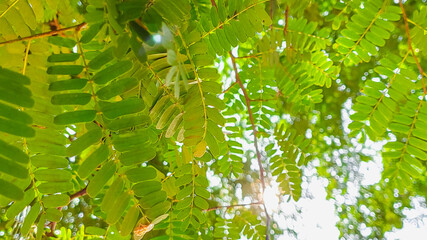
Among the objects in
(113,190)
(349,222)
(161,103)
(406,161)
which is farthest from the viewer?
(349,222)

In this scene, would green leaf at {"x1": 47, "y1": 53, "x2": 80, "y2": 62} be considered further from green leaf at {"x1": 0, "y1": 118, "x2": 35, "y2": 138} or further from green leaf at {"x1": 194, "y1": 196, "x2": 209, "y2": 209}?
green leaf at {"x1": 194, "y1": 196, "x2": 209, "y2": 209}

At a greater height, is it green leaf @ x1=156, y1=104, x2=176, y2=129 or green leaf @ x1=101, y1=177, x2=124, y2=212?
green leaf @ x1=156, y1=104, x2=176, y2=129

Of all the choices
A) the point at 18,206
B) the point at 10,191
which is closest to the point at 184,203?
the point at 18,206

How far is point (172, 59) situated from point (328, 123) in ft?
6.47

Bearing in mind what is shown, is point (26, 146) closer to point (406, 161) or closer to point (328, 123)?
point (406, 161)

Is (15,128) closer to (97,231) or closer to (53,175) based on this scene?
(53,175)

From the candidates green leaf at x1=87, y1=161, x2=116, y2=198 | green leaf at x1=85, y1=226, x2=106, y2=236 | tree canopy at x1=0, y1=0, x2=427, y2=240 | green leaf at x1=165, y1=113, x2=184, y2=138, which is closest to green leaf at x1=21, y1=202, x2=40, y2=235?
tree canopy at x1=0, y1=0, x2=427, y2=240

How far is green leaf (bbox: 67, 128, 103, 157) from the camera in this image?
49 cm

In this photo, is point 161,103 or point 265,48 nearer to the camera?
point 161,103

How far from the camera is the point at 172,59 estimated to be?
0.39 metres

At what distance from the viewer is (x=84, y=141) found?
0.49 metres

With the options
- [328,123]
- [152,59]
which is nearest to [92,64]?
[152,59]

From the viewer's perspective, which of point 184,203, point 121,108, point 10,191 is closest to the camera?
point 10,191

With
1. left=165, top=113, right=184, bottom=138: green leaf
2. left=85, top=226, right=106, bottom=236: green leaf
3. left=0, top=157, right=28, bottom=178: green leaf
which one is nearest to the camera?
left=0, top=157, right=28, bottom=178: green leaf
